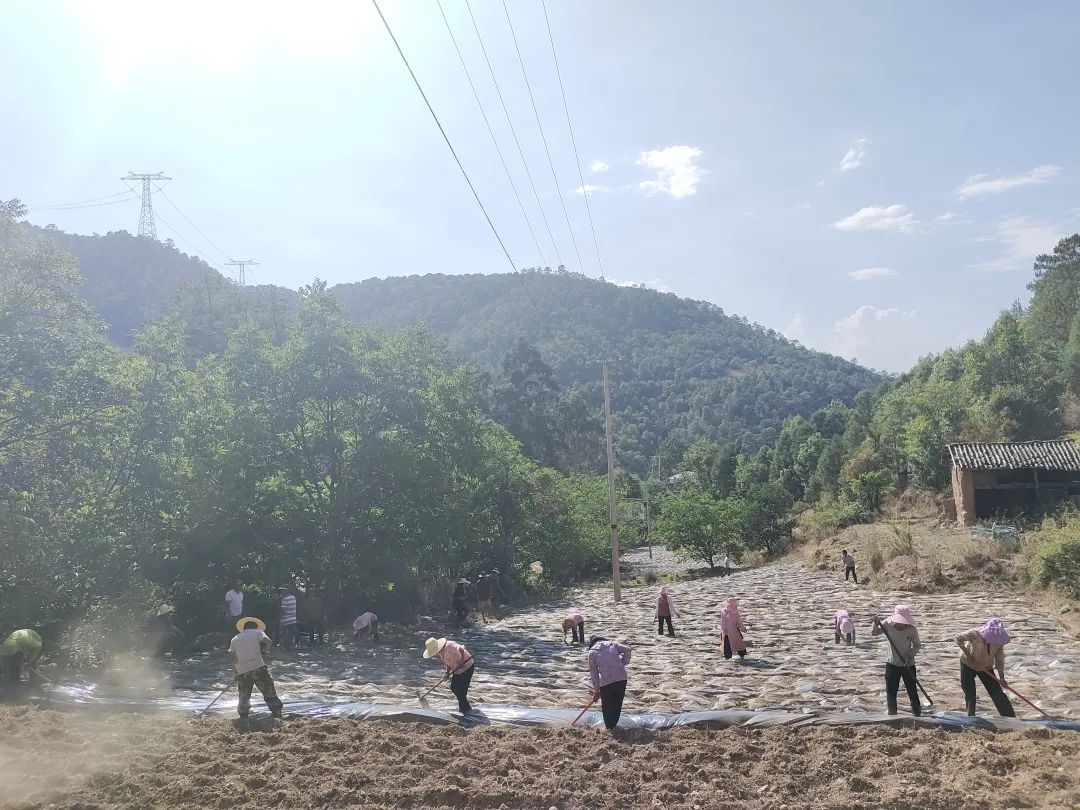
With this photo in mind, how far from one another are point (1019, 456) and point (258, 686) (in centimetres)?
3254

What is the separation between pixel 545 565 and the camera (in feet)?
117

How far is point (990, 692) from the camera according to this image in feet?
30.6

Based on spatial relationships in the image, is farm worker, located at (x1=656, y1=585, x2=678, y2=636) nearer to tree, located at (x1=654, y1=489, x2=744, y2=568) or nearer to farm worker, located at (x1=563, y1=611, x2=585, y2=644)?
farm worker, located at (x1=563, y1=611, x2=585, y2=644)

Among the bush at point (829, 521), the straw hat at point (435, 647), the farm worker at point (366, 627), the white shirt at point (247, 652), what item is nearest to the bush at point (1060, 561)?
the straw hat at point (435, 647)

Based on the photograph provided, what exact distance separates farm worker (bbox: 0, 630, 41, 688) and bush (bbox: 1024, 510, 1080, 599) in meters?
21.1

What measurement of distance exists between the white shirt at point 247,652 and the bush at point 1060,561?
18047mm

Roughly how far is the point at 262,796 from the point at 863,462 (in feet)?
178

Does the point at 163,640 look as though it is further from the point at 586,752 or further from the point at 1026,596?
the point at 1026,596

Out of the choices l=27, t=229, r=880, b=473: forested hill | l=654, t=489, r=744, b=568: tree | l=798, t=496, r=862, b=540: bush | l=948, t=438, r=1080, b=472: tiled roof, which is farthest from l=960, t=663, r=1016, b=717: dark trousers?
l=27, t=229, r=880, b=473: forested hill

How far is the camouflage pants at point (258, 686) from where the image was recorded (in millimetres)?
10111

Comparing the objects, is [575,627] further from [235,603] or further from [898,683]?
[898,683]

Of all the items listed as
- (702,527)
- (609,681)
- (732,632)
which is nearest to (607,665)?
(609,681)

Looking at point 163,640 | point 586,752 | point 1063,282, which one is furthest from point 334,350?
point 1063,282

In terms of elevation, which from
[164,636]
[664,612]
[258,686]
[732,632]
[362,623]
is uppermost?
[258,686]
